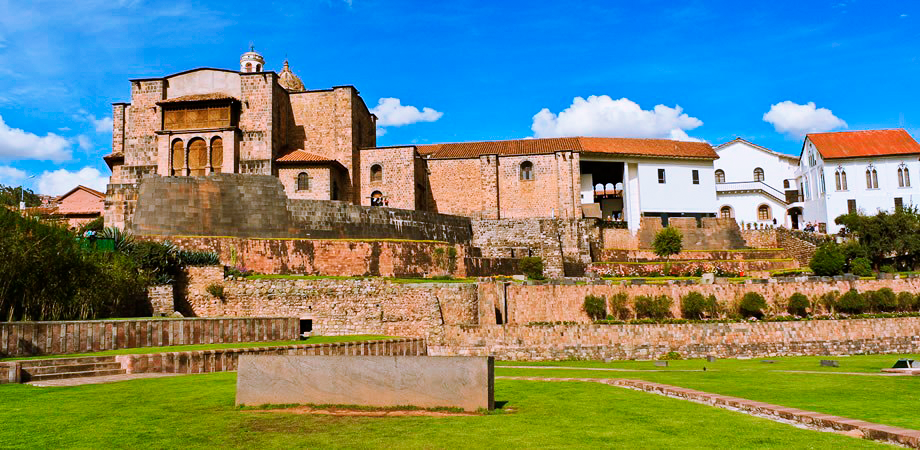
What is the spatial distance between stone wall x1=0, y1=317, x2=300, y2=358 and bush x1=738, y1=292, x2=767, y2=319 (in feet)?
60.4

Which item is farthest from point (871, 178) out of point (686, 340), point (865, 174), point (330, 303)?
point (330, 303)

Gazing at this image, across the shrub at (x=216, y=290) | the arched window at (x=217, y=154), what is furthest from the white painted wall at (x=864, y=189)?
the shrub at (x=216, y=290)

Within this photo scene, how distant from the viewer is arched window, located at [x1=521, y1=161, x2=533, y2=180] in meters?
48.0

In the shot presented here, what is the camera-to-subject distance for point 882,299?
3052cm

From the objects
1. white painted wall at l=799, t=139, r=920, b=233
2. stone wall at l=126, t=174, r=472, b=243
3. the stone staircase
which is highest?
white painted wall at l=799, t=139, r=920, b=233

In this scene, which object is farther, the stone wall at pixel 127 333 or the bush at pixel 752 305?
the bush at pixel 752 305

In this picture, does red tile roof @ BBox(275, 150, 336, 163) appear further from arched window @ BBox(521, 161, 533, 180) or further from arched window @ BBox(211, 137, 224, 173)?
arched window @ BBox(521, 161, 533, 180)

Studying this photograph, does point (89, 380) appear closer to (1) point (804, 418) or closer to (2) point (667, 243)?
(1) point (804, 418)

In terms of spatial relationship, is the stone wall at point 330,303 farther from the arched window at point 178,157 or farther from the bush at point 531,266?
the arched window at point 178,157

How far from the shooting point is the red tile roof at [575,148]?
49438mm

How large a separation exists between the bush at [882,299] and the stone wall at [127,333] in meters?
Answer: 24.0

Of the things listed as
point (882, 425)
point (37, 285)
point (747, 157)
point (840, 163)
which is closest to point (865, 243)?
point (840, 163)

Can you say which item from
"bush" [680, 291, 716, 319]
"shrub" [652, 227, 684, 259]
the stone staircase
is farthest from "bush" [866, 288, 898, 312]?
the stone staircase

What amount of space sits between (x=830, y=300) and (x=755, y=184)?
30668 millimetres
